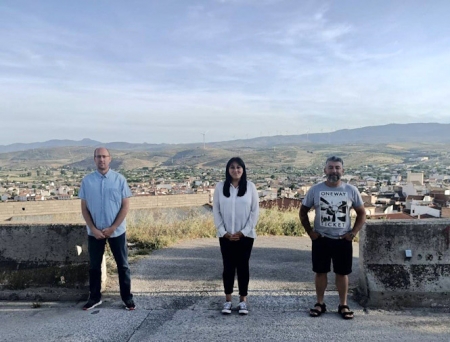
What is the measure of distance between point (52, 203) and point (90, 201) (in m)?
12.7

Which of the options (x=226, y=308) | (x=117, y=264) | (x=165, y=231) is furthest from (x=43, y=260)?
(x=165, y=231)

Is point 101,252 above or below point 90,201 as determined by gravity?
below

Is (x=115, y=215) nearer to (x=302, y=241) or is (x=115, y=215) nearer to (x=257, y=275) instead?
(x=257, y=275)

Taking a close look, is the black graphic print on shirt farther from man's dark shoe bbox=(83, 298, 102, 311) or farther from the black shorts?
man's dark shoe bbox=(83, 298, 102, 311)

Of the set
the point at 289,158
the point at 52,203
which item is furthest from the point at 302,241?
the point at 289,158

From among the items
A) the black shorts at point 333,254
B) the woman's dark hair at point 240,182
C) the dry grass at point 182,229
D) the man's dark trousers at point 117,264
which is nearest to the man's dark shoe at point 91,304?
the man's dark trousers at point 117,264

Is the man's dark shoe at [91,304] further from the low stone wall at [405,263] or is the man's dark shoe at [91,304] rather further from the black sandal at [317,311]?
the low stone wall at [405,263]

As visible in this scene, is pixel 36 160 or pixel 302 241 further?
pixel 36 160

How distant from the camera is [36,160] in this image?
119750 mm

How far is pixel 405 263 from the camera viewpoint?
4703 millimetres

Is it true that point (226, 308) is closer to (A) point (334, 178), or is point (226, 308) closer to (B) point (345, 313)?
(B) point (345, 313)

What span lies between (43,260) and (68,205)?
11583 mm

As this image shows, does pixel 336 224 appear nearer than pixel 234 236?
Yes

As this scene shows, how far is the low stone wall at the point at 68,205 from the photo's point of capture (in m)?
15.5
